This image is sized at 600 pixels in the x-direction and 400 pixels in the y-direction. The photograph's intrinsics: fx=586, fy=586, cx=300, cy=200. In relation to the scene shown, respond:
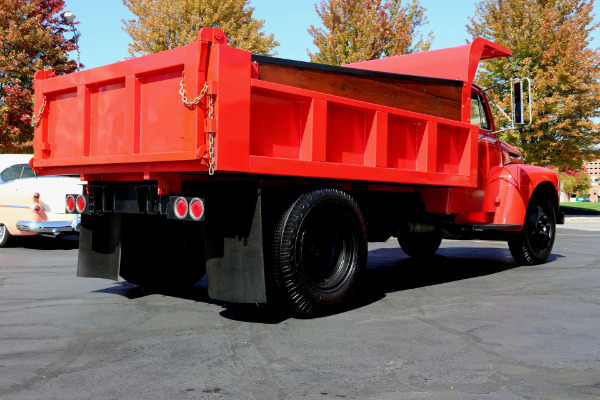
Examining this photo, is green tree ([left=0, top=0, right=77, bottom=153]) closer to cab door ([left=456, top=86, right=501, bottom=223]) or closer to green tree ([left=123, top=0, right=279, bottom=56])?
green tree ([left=123, top=0, right=279, bottom=56])

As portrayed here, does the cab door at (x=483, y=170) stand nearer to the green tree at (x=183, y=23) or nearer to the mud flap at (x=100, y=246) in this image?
the mud flap at (x=100, y=246)

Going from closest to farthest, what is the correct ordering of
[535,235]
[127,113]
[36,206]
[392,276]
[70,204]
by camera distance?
[127,113], [70,204], [392,276], [535,235], [36,206]

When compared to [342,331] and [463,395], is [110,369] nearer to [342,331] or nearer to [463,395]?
[342,331]

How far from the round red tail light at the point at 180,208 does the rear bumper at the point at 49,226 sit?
20.3ft

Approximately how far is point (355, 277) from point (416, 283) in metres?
1.99

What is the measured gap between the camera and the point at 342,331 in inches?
184

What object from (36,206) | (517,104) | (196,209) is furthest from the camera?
(36,206)

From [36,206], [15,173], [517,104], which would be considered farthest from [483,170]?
[15,173]

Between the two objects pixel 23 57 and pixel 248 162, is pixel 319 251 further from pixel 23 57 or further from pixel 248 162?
pixel 23 57

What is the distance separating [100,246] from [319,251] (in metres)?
2.23

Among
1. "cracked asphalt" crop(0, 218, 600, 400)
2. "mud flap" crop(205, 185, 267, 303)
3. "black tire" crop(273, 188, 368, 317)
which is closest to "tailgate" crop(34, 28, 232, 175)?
"mud flap" crop(205, 185, 267, 303)

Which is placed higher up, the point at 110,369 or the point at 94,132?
the point at 94,132

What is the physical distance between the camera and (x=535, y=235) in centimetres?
895

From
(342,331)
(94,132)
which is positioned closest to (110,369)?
(342,331)
